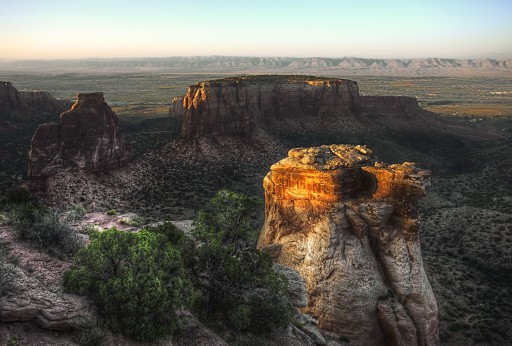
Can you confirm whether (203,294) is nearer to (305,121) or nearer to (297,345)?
(297,345)

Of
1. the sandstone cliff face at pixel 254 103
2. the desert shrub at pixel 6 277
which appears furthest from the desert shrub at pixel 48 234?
the sandstone cliff face at pixel 254 103

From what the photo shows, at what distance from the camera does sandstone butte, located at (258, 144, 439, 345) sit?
22.1 m

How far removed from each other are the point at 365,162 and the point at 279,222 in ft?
22.9

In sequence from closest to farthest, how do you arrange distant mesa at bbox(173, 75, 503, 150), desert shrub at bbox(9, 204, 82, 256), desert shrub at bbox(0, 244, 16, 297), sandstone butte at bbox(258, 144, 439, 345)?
desert shrub at bbox(0, 244, 16, 297)
desert shrub at bbox(9, 204, 82, 256)
sandstone butte at bbox(258, 144, 439, 345)
distant mesa at bbox(173, 75, 503, 150)

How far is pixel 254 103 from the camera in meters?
78.0

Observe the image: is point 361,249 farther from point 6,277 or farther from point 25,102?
point 25,102

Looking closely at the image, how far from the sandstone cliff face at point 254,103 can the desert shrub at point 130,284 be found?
177 ft

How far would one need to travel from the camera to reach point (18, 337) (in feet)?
35.9

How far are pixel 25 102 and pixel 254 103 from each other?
5554 centimetres

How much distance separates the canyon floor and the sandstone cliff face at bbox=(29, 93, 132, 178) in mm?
1820

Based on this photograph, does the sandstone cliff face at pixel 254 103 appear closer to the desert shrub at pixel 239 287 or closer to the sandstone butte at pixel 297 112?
the sandstone butte at pixel 297 112

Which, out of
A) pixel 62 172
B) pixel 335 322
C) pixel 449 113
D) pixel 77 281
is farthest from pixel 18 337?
pixel 449 113

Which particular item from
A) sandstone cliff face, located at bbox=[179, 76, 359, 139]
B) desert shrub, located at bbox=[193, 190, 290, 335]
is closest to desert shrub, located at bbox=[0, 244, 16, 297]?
desert shrub, located at bbox=[193, 190, 290, 335]

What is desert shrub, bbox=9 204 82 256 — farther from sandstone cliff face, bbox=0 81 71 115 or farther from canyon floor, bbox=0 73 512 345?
sandstone cliff face, bbox=0 81 71 115
